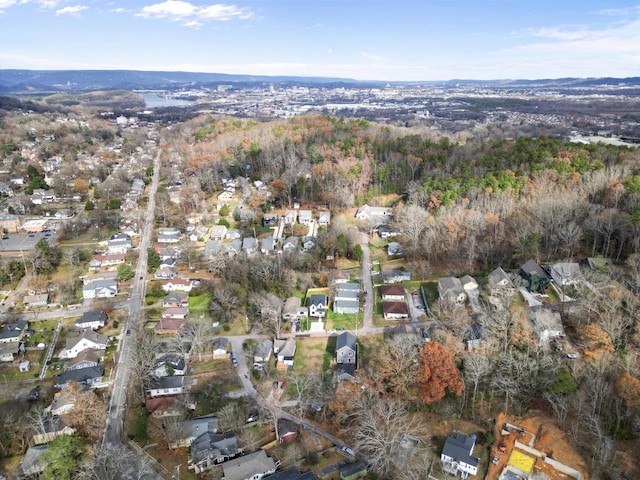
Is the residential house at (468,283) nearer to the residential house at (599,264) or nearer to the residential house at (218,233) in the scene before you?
the residential house at (599,264)

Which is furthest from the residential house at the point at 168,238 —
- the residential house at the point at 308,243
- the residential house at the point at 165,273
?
the residential house at the point at 308,243

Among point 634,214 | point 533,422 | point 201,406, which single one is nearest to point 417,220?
point 634,214

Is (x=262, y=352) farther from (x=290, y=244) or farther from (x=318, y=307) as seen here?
(x=290, y=244)

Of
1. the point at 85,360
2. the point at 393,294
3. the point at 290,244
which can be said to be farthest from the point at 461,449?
the point at 290,244

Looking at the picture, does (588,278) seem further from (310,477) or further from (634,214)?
(310,477)

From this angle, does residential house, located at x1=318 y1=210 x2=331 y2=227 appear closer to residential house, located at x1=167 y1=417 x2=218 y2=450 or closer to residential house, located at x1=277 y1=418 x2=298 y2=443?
residential house, located at x1=277 y1=418 x2=298 y2=443

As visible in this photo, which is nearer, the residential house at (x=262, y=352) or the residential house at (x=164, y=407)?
the residential house at (x=164, y=407)

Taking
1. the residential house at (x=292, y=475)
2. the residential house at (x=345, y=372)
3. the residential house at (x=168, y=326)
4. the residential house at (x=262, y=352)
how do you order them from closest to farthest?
the residential house at (x=292, y=475) → the residential house at (x=345, y=372) → the residential house at (x=262, y=352) → the residential house at (x=168, y=326)
